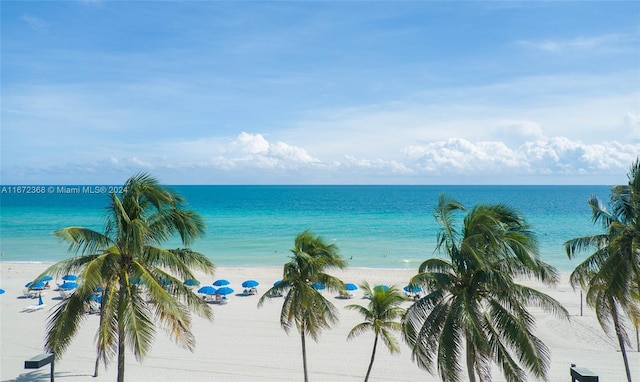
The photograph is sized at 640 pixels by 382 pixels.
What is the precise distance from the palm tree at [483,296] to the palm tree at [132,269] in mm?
5212

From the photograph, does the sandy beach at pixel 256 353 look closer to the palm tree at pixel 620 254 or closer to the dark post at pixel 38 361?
the dark post at pixel 38 361

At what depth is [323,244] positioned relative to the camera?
45.8 feet

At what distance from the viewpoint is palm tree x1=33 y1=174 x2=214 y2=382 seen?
360 inches

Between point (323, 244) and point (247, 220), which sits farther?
point (247, 220)

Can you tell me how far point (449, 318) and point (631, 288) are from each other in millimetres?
5422

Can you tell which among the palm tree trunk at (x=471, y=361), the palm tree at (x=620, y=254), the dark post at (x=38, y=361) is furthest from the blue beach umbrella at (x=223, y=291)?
the palm tree at (x=620, y=254)

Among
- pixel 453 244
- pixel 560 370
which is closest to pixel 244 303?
pixel 560 370

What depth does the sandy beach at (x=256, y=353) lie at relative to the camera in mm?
15750

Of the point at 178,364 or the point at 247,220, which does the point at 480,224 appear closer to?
the point at 178,364

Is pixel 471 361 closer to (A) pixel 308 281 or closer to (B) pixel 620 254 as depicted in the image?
(B) pixel 620 254

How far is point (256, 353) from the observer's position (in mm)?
18094

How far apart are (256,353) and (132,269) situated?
9.73 meters

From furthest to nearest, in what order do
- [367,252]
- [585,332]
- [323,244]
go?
[367,252] → [585,332] → [323,244]

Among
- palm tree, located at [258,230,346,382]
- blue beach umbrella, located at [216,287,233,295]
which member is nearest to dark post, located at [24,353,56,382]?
palm tree, located at [258,230,346,382]
